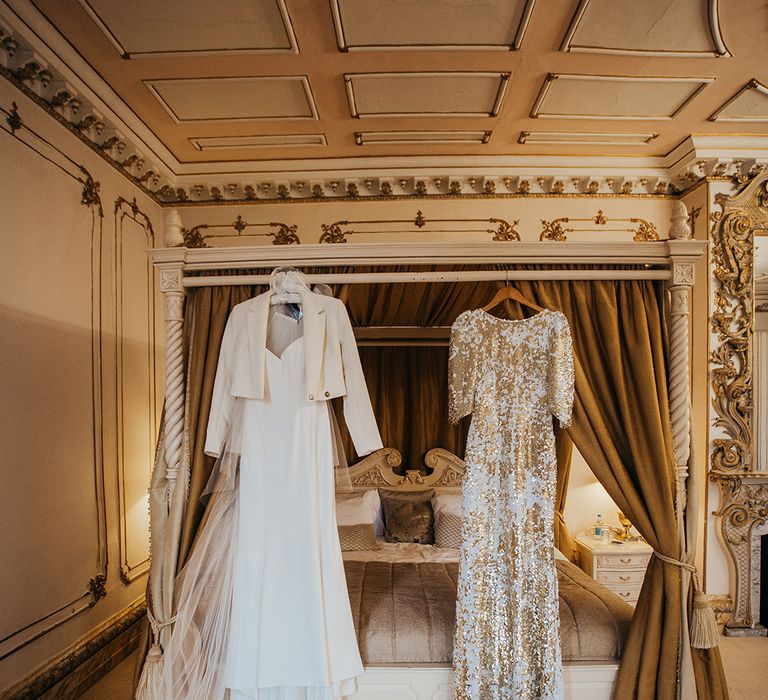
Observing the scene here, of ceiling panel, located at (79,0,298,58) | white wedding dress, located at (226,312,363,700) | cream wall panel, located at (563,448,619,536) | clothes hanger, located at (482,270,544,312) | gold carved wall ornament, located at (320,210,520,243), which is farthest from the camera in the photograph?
gold carved wall ornament, located at (320,210,520,243)

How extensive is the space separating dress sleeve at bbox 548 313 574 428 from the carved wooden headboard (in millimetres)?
1961

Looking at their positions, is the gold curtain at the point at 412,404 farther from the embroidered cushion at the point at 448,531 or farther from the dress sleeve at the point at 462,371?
the dress sleeve at the point at 462,371

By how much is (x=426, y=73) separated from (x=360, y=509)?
9.19ft

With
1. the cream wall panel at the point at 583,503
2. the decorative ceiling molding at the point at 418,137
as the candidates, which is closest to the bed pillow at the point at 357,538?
the cream wall panel at the point at 583,503

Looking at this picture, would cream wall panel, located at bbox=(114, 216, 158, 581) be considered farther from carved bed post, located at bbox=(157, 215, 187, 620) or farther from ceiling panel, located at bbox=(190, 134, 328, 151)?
carved bed post, located at bbox=(157, 215, 187, 620)

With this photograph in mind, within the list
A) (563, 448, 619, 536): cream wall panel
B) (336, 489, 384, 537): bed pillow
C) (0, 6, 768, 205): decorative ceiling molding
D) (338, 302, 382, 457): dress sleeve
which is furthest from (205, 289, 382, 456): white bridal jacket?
(563, 448, 619, 536): cream wall panel

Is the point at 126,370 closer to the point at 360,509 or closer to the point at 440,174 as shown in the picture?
the point at 360,509

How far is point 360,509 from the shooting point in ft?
12.8

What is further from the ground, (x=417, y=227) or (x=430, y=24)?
(x=430, y=24)

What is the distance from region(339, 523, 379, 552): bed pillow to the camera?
142 inches

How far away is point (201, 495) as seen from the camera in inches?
95.0

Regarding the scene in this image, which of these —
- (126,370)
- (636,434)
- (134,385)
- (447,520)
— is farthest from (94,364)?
(636,434)

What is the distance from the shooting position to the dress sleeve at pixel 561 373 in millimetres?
2365

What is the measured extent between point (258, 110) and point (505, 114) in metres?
1.65
